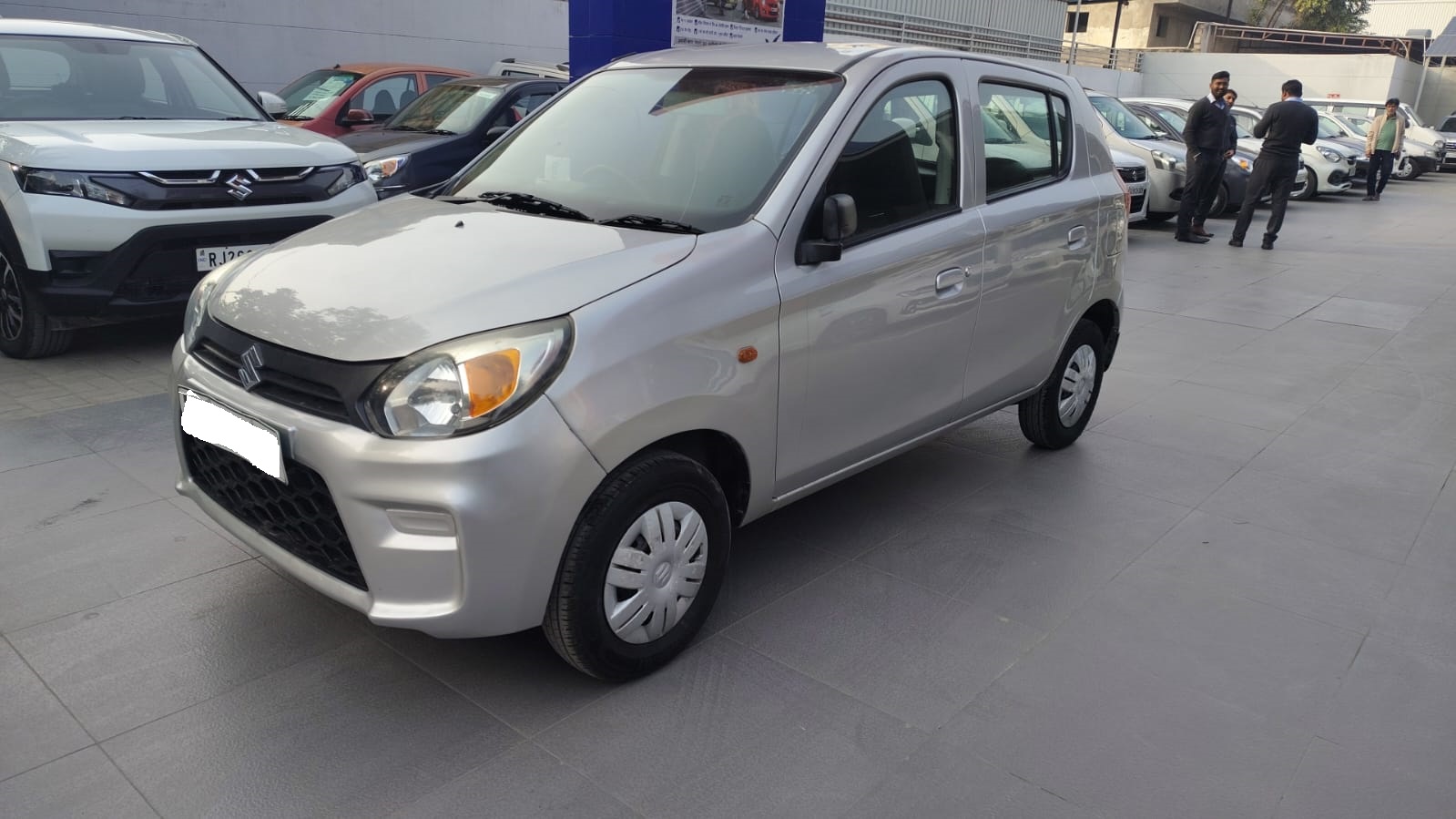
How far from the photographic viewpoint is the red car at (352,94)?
1066cm

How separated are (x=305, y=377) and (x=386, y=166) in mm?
6416

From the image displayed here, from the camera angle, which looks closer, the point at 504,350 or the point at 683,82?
the point at 504,350

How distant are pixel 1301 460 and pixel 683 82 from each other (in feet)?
11.3

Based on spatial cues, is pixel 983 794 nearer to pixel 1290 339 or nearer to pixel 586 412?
pixel 586 412

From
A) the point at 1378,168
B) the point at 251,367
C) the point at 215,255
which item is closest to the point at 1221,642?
the point at 251,367

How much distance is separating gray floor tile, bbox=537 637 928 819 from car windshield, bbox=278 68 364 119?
9487 mm

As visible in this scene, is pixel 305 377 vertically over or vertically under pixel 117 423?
over

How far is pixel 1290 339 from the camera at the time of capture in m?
7.62

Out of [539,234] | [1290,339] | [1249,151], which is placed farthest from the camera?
[1249,151]

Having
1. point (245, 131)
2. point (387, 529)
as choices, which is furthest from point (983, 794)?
point (245, 131)

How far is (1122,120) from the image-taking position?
46.0 feet

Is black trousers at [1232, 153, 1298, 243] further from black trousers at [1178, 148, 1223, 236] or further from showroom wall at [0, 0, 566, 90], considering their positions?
showroom wall at [0, 0, 566, 90]

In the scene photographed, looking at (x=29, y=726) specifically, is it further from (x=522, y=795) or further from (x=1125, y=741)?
(x=1125, y=741)

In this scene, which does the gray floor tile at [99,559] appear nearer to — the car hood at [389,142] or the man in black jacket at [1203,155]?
the car hood at [389,142]
